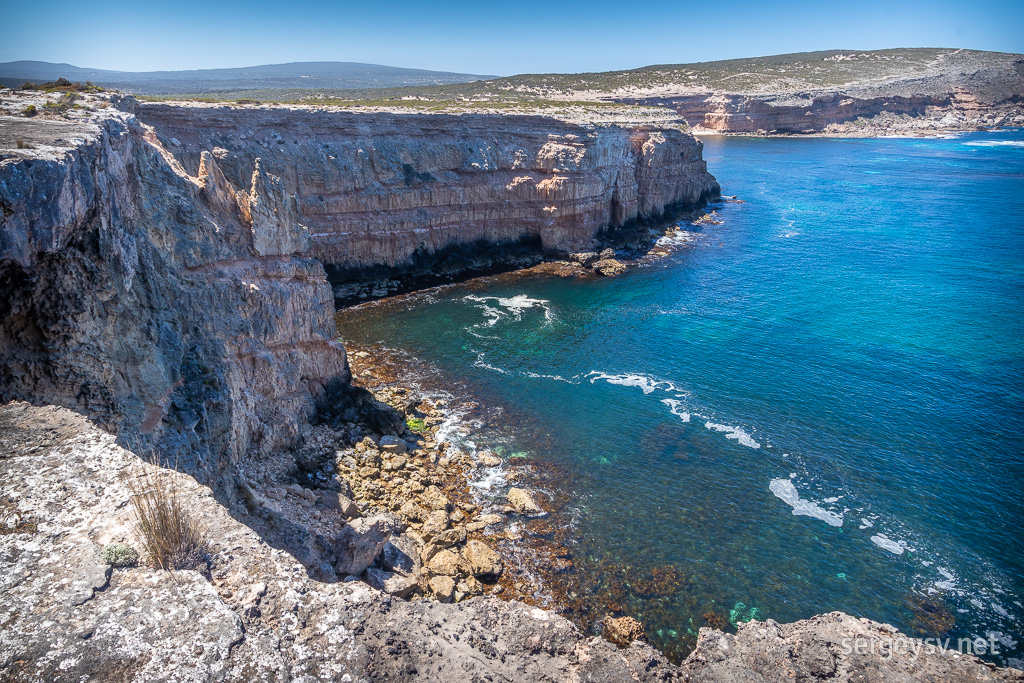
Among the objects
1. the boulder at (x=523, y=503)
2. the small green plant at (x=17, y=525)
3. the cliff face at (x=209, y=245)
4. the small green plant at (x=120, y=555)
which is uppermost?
the cliff face at (x=209, y=245)

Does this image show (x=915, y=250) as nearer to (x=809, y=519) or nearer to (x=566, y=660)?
(x=809, y=519)

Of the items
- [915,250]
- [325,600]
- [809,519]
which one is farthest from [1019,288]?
[325,600]

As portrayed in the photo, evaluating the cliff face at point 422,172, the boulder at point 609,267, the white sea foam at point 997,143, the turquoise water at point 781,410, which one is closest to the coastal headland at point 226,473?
the turquoise water at point 781,410

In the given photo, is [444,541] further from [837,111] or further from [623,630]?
[837,111]

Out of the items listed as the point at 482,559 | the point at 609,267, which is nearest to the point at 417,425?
the point at 482,559

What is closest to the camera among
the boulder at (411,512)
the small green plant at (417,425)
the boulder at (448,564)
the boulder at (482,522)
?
the boulder at (448,564)

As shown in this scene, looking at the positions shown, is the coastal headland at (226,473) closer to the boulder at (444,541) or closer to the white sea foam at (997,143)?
the boulder at (444,541)
